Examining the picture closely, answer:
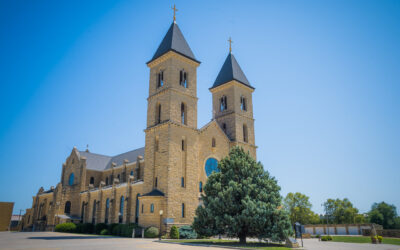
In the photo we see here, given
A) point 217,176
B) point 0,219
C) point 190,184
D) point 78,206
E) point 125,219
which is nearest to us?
point 217,176

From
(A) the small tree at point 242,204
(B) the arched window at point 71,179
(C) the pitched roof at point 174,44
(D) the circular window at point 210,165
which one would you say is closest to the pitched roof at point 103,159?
(B) the arched window at point 71,179

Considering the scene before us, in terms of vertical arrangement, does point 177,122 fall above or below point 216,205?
above

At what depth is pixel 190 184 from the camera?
33250mm

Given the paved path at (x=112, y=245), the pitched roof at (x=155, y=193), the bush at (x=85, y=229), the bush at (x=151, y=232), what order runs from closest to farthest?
1. the paved path at (x=112, y=245)
2. the bush at (x=151, y=232)
3. the pitched roof at (x=155, y=193)
4. the bush at (x=85, y=229)

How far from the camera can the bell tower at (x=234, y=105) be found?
4231cm

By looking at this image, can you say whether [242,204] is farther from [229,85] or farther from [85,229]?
[85,229]

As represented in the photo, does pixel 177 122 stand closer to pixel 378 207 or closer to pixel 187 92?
pixel 187 92

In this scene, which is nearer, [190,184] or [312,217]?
[190,184]

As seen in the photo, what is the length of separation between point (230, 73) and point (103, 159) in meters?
30.7

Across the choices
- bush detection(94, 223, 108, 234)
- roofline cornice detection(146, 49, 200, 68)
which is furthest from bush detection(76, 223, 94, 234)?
roofline cornice detection(146, 49, 200, 68)

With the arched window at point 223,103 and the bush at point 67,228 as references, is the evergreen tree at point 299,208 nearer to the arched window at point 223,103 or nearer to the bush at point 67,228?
the arched window at point 223,103

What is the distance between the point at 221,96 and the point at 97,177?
2703cm

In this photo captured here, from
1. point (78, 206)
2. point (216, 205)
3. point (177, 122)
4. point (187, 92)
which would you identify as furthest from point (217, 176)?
point (78, 206)

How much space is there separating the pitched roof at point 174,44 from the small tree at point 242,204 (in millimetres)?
17094
